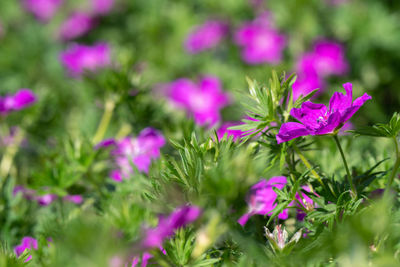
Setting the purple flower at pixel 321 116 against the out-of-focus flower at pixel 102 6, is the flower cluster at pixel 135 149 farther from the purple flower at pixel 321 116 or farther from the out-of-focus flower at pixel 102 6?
the out-of-focus flower at pixel 102 6

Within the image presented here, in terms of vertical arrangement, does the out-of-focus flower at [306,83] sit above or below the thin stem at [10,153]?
below

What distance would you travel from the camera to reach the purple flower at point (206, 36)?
108 inches

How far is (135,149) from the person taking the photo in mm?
1360

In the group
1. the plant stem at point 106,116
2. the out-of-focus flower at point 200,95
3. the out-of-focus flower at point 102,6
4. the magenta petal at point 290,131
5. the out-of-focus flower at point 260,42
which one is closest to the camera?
the magenta petal at point 290,131

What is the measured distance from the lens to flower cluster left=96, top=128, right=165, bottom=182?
1213mm

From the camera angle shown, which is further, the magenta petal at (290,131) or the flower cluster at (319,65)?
the flower cluster at (319,65)

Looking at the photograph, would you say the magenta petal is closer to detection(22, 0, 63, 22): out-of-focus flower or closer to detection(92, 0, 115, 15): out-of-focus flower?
detection(92, 0, 115, 15): out-of-focus flower

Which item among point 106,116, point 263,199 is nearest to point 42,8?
point 106,116

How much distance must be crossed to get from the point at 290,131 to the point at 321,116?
4.1 inches

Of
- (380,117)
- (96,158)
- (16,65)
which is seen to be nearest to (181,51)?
(16,65)

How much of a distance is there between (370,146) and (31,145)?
3.91ft

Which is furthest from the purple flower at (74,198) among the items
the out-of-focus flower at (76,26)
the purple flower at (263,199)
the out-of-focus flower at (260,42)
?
the out-of-focus flower at (76,26)

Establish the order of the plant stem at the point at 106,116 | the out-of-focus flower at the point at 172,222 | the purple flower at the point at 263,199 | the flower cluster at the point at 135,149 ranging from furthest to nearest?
the plant stem at the point at 106,116, the flower cluster at the point at 135,149, the purple flower at the point at 263,199, the out-of-focus flower at the point at 172,222

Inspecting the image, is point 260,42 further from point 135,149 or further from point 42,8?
point 42,8
